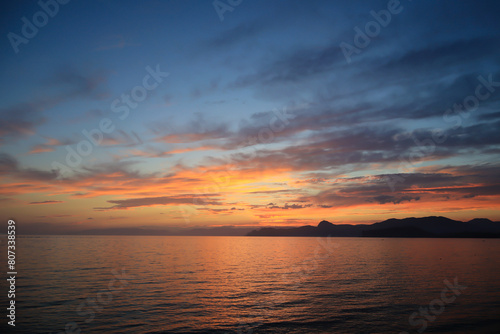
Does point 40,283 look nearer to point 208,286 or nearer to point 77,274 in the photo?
point 77,274

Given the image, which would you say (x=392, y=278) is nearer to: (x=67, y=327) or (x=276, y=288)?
(x=276, y=288)

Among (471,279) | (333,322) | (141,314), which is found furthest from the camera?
(471,279)

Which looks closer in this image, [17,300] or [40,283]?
[17,300]

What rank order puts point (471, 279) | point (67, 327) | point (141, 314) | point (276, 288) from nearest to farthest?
point (67, 327), point (141, 314), point (276, 288), point (471, 279)

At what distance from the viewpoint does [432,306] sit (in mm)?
36594

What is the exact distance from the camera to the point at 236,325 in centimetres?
2934

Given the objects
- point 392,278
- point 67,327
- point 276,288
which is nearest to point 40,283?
point 67,327

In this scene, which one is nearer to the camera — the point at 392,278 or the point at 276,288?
the point at 276,288

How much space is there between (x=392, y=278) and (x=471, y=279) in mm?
14011

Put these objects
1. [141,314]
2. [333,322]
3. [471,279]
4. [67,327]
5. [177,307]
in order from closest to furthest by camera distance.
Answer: [67,327] < [333,322] < [141,314] < [177,307] < [471,279]

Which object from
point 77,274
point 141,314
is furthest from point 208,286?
point 77,274

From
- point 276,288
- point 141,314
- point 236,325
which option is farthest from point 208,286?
point 236,325

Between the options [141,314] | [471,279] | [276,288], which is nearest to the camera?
[141,314]

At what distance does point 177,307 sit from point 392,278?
41.0 meters
